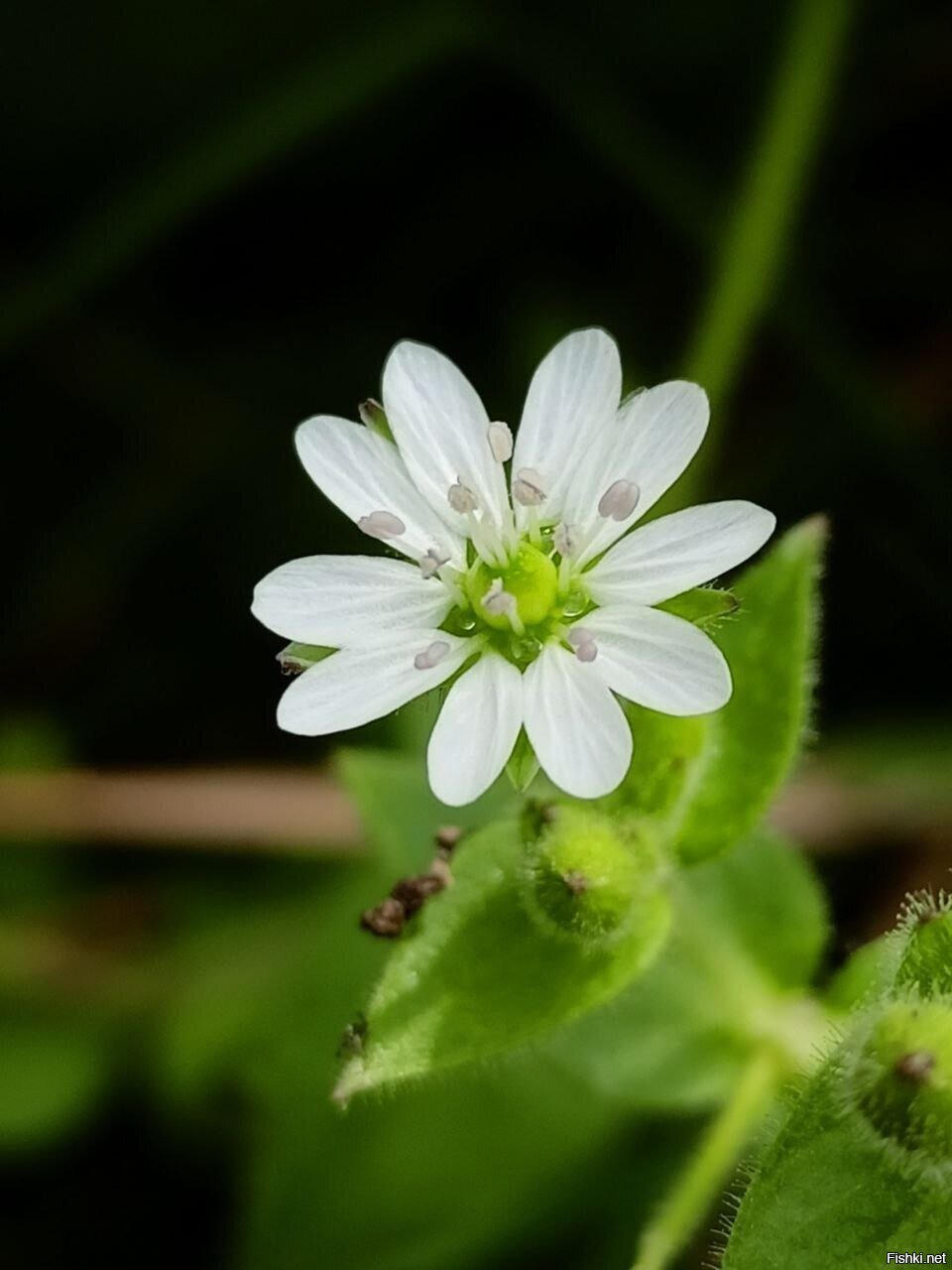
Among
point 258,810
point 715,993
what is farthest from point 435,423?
point 258,810

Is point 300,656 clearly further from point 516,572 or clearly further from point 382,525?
point 516,572

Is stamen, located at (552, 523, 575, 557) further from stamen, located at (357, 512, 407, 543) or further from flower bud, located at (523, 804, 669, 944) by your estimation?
flower bud, located at (523, 804, 669, 944)

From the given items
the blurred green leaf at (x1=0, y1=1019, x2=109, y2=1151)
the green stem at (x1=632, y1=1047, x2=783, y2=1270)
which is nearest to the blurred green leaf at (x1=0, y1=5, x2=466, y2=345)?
the blurred green leaf at (x1=0, y1=1019, x2=109, y2=1151)

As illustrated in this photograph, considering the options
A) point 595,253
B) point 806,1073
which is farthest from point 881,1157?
point 595,253

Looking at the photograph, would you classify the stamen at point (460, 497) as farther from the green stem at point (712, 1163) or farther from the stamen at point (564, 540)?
the green stem at point (712, 1163)

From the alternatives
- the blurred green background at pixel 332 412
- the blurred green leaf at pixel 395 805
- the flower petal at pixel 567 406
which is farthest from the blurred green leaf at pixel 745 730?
the blurred green background at pixel 332 412
